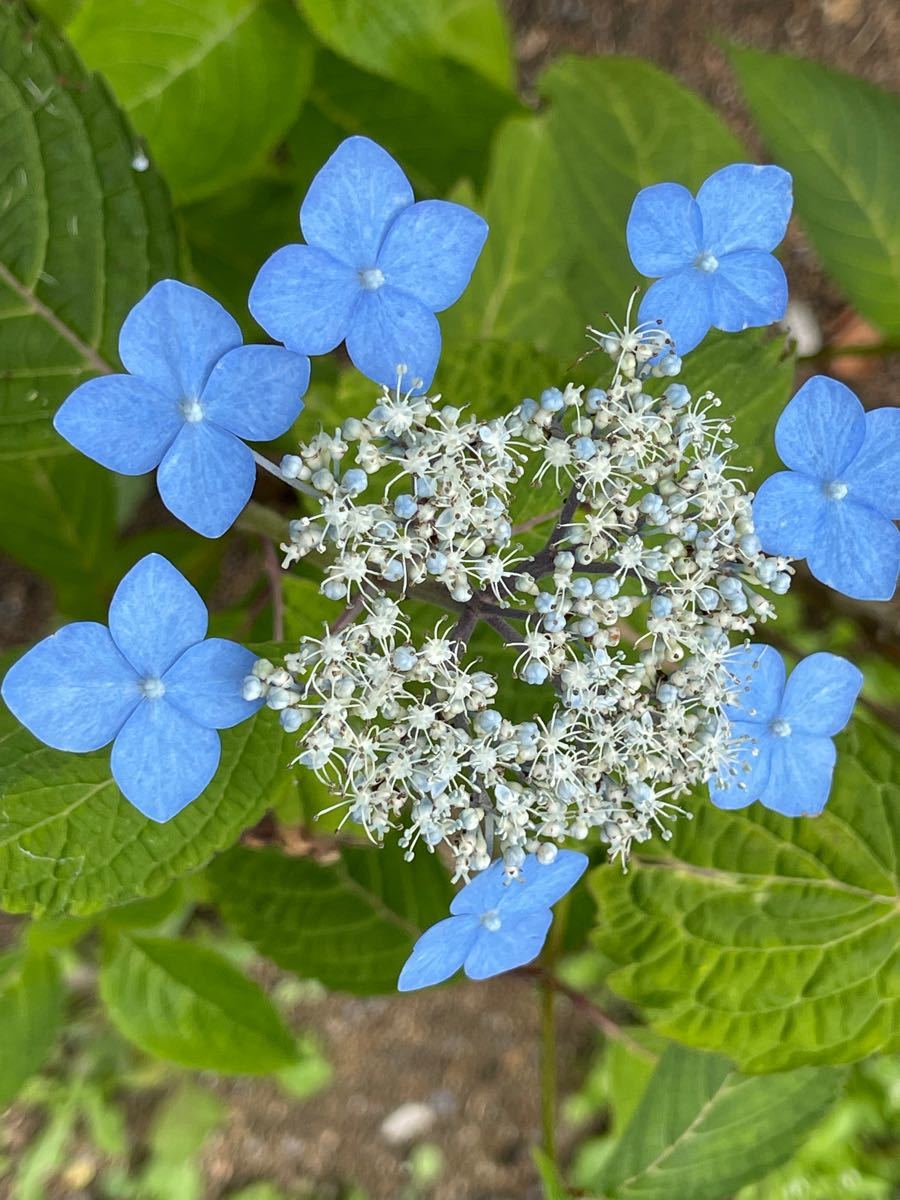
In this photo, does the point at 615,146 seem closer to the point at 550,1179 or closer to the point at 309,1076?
the point at 550,1179

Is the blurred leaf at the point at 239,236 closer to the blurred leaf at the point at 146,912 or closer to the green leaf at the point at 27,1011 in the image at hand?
the blurred leaf at the point at 146,912

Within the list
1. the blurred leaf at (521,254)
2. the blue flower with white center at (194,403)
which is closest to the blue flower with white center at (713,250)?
the blue flower with white center at (194,403)

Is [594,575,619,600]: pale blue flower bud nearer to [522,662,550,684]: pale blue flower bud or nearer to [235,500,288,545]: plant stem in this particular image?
[522,662,550,684]: pale blue flower bud

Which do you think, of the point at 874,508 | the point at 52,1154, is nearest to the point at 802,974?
the point at 874,508

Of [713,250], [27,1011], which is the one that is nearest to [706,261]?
[713,250]

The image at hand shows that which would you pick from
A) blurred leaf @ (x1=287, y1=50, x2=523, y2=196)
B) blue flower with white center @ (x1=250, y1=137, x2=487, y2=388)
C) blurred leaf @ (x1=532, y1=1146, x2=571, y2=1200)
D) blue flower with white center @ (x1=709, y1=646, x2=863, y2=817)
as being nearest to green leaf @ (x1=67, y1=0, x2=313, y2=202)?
blurred leaf @ (x1=287, y1=50, x2=523, y2=196)

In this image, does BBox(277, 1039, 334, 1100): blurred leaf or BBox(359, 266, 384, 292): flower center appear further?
BBox(277, 1039, 334, 1100): blurred leaf
